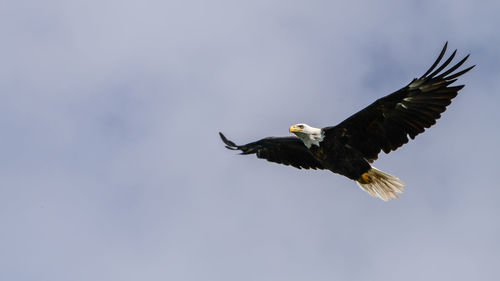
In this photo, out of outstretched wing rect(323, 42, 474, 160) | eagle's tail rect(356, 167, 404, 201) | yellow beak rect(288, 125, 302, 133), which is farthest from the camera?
eagle's tail rect(356, 167, 404, 201)

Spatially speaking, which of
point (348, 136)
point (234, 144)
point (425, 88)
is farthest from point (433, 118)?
point (234, 144)

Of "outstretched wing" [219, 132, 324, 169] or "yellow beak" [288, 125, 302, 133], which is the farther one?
"outstretched wing" [219, 132, 324, 169]

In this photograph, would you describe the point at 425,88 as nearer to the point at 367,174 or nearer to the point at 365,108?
the point at 365,108

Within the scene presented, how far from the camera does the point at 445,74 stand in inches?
447

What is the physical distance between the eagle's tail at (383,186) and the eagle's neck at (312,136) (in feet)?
3.98

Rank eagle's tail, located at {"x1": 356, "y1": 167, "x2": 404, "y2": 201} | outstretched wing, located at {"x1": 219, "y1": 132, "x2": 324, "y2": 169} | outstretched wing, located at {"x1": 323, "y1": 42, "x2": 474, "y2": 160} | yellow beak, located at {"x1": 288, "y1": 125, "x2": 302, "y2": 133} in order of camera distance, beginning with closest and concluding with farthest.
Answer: outstretched wing, located at {"x1": 323, "y1": 42, "x2": 474, "y2": 160}, yellow beak, located at {"x1": 288, "y1": 125, "x2": 302, "y2": 133}, eagle's tail, located at {"x1": 356, "y1": 167, "x2": 404, "y2": 201}, outstretched wing, located at {"x1": 219, "y1": 132, "x2": 324, "y2": 169}

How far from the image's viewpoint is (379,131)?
39.0 feet

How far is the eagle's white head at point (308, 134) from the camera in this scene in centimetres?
1195

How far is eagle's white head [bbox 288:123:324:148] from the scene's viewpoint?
1195cm

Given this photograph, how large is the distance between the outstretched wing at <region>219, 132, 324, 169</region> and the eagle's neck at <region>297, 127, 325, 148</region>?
2.18 feet

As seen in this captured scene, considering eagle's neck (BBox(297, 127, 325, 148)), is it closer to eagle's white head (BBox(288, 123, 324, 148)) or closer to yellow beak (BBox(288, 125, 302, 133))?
eagle's white head (BBox(288, 123, 324, 148))

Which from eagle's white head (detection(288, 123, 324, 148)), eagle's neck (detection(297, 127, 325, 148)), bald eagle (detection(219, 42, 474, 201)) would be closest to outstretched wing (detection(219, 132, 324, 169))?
bald eagle (detection(219, 42, 474, 201))

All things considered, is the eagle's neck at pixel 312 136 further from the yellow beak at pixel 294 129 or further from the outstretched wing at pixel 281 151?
the outstretched wing at pixel 281 151

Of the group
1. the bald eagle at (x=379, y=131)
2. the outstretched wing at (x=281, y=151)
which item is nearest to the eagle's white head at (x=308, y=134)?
the bald eagle at (x=379, y=131)
